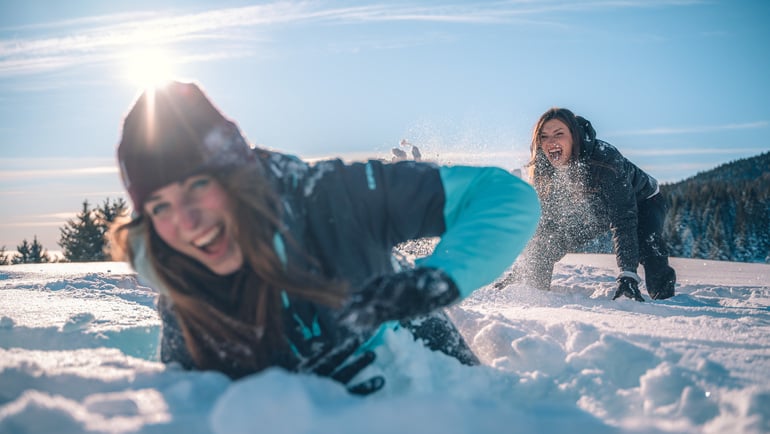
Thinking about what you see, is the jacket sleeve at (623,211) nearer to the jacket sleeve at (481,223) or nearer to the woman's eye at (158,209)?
the jacket sleeve at (481,223)

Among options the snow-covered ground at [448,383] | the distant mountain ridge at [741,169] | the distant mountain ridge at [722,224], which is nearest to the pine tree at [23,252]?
the snow-covered ground at [448,383]

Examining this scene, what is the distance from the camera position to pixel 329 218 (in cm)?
179

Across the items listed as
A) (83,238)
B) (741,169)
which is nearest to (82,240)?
(83,238)

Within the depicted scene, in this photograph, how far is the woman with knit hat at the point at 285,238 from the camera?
165cm

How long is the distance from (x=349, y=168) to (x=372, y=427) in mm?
850

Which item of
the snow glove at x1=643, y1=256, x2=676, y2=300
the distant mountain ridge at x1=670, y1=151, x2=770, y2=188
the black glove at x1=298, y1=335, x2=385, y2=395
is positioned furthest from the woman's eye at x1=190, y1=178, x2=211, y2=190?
the distant mountain ridge at x1=670, y1=151, x2=770, y2=188

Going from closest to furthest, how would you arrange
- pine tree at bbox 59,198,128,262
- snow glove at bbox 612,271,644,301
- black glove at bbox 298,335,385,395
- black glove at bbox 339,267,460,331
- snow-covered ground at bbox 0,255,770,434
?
snow-covered ground at bbox 0,255,770,434 → black glove at bbox 339,267,460,331 → black glove at bbox 298,335,385,395 → snow glove at bbox 612,271,644,301 → pine tree at bbox 59,198,128,262

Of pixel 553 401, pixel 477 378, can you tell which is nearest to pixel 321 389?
pixel 477 378

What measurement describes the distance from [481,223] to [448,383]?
565mm

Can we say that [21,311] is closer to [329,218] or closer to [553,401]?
[329,218]

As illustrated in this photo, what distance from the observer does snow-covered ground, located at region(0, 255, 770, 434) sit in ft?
4.51

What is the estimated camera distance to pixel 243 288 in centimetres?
177

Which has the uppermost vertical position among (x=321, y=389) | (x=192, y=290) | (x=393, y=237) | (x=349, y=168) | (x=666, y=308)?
(x=349, y=168)

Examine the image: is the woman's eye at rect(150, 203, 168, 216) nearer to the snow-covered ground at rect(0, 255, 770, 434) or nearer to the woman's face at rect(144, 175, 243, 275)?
the woman's face at rect(144, 175, 243, 275)
